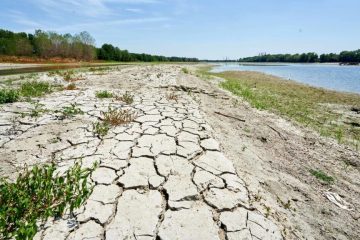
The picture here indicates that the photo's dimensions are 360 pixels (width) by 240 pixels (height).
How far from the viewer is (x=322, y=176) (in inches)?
144

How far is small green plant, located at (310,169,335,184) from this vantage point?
357cm

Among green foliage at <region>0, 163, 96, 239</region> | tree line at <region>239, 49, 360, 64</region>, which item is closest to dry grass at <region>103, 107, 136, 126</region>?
green foliage at <region>0, 163, 96, 239</region>

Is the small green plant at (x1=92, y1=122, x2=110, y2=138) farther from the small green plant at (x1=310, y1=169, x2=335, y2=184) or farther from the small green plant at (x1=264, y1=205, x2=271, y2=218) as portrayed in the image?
the small green plant at (x1=310, y1=169, x2=335, y2=184)

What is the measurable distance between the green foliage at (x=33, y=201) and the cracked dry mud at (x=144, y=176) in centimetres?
11

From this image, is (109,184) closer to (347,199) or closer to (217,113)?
(347,199)

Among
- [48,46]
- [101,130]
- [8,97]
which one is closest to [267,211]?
[101,130]

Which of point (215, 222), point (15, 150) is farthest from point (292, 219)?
point (15, 150)

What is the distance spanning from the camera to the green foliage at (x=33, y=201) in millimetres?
1810

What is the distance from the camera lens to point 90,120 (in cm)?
476

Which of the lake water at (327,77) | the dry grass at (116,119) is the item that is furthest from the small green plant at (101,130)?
the lake water at (327,77)

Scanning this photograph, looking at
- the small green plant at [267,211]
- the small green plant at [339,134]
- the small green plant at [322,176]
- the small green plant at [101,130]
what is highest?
the small green plant at [101,130]

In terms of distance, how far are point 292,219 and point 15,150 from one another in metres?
3.70

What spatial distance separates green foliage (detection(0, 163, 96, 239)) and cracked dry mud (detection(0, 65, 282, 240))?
110 mm

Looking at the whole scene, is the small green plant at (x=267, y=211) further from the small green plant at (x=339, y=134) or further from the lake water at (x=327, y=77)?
the lake water at (x=327, y=77)
